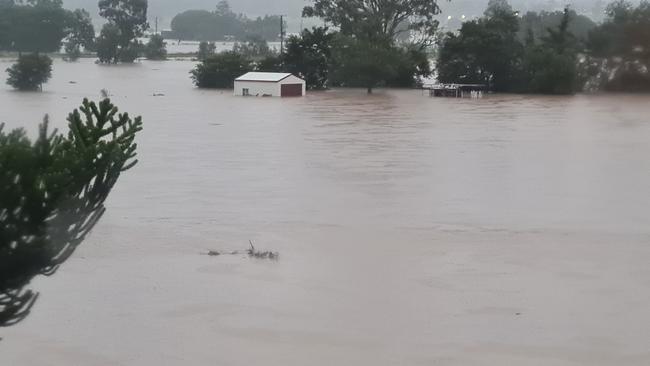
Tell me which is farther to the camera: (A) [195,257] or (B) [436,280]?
(A) [195,257]

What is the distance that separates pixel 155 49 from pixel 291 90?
151 feet

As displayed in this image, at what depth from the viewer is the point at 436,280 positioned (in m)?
9.79

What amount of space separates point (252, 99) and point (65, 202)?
35.6m

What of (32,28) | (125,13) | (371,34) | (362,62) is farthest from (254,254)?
(32,28)

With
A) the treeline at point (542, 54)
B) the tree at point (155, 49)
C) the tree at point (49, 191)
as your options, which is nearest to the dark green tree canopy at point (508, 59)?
the treeline at point (542, 54)

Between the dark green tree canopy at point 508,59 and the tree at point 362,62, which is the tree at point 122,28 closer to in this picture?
the tree at point 362,62

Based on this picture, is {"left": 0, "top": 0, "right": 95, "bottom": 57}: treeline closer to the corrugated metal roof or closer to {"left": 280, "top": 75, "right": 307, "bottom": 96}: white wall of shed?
the corrugated metal roof

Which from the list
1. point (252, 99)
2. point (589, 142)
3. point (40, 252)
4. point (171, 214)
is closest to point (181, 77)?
point (252, 99)

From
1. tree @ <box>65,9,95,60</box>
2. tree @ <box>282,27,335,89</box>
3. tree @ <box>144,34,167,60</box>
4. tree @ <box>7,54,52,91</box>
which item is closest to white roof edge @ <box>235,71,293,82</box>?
tree @ <box>282,27,335,89</box>

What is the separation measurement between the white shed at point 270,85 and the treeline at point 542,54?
7469 mm

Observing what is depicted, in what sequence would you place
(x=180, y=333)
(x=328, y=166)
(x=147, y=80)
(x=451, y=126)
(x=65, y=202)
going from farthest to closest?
(x=147, y=80)
(x=451, y=126)
(x=328, y=166)
(x=180, y=333)
(x=65, y=202)

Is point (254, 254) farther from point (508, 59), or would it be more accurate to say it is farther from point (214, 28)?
point (214, 28)

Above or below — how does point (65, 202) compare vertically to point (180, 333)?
above

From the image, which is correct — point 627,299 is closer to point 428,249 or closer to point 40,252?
point 428,249
